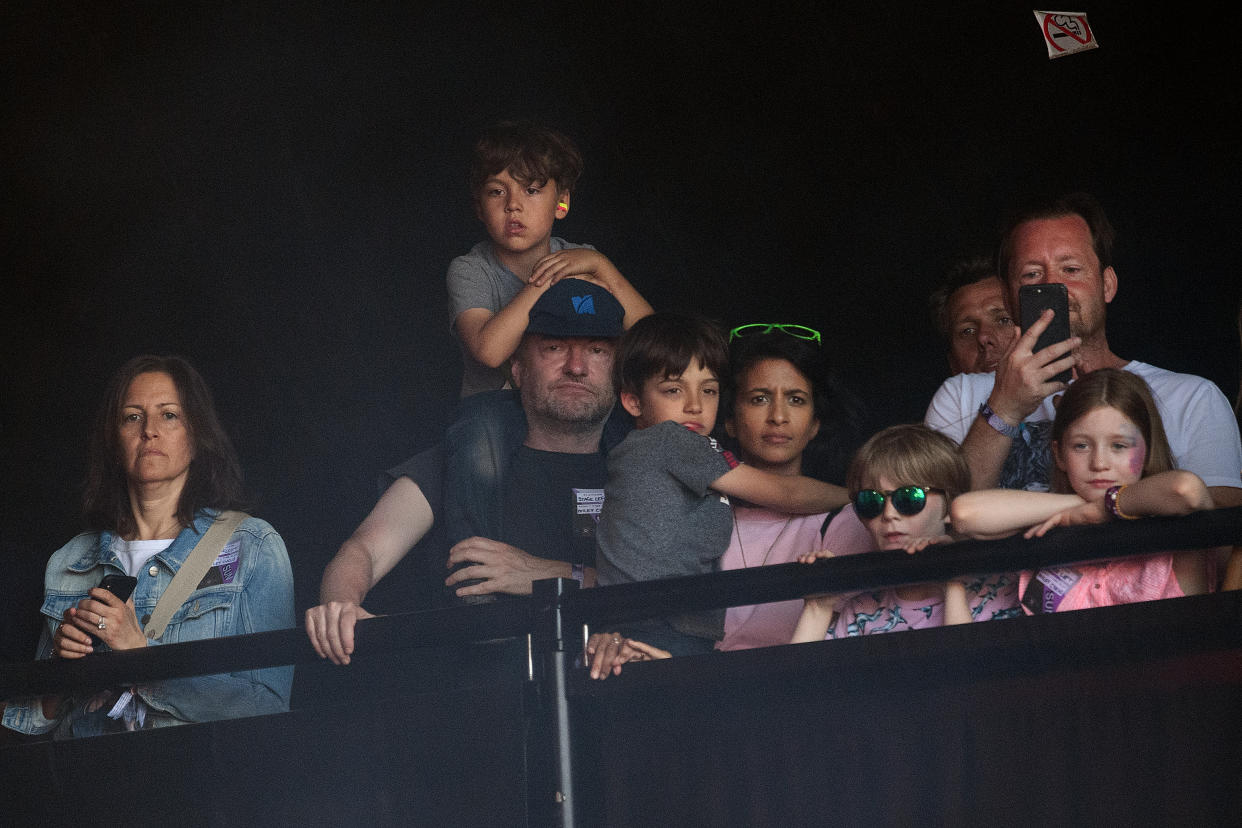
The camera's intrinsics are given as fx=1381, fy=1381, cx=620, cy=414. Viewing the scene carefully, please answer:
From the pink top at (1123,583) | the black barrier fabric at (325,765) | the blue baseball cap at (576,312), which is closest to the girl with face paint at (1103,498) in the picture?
the pink top at (1123,583)

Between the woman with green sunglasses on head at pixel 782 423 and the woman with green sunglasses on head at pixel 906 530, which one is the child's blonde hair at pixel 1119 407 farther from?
the woman with green sunglasses on head at pixel 782 423

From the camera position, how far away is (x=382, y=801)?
2283mm

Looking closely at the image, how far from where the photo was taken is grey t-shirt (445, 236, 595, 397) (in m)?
4.02

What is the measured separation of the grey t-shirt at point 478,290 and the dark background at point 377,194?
3.92ft

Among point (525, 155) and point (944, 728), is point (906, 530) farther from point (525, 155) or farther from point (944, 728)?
point (525, 155)

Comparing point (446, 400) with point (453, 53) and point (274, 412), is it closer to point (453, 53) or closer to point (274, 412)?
point (274, 412)

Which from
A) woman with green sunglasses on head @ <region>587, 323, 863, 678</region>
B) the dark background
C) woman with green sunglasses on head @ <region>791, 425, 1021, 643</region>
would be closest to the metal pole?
woman with green sunglasses on head @ <region>791, 425, 1021, 643</region>

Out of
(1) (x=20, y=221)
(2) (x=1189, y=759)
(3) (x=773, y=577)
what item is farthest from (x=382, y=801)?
(1) (x=20, y=221)

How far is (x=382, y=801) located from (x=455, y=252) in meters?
3.31

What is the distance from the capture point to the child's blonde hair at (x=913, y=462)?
2.63 metres

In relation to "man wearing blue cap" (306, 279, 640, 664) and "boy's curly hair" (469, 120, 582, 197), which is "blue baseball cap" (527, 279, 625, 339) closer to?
"man wearing blue cap" (306, 279, 640, 664)

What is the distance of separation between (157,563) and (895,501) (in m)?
1.91

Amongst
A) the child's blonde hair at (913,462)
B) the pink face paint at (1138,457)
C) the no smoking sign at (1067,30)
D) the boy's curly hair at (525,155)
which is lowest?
the pink face paint at (1138,457)

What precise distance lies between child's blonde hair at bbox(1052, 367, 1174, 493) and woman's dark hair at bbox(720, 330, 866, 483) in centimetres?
100
